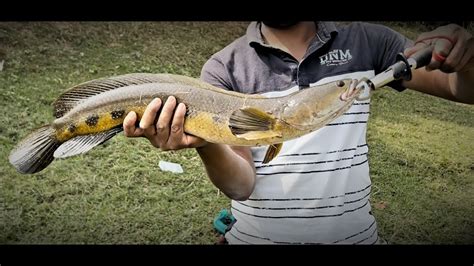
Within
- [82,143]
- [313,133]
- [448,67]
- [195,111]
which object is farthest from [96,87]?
[448,67]

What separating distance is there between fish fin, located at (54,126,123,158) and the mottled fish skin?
1 centimetres

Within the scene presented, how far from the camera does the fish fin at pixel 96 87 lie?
1.46 metres

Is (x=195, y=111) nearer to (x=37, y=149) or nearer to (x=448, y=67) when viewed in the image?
(x=37, y=149)

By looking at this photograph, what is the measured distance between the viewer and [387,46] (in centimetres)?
158

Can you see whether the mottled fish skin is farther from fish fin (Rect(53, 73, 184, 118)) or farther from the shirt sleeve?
the shirt sleeve

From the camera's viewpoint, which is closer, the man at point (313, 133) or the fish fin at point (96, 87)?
the fish fin at point (96, 87)

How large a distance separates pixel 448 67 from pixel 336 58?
30 centimetres

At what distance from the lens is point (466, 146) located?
182 centimetres

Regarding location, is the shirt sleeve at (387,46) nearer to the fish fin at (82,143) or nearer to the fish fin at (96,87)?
the fish fin at (96,87)

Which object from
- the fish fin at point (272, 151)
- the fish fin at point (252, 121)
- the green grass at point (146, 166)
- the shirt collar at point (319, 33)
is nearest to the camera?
the fish fin at point (252, 121)

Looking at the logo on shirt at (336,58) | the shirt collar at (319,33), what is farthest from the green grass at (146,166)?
the logo on shirt at (336,58)

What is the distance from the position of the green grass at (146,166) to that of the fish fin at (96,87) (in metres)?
0.25
